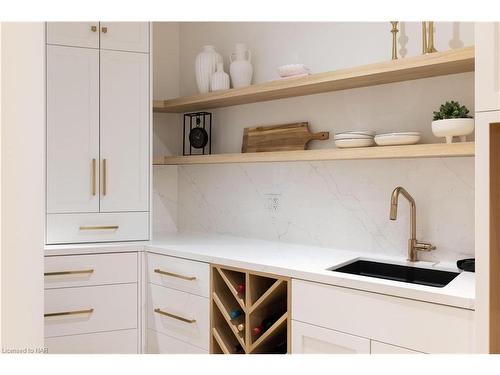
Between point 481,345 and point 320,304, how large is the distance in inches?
24.5

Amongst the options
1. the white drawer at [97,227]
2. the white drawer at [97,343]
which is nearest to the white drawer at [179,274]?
the white drawer at [97,227]

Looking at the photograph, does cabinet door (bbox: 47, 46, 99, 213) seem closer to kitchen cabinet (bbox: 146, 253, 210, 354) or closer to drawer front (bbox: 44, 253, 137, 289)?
drawer front (bbox: 44, 253, 137, 289)

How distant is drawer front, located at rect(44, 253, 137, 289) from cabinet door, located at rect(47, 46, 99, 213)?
1.00ft

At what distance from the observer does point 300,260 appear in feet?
7.02

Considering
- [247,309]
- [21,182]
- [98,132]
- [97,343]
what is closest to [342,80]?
[247,309]

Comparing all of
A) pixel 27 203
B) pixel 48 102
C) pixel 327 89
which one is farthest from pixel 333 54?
pixel 27 203

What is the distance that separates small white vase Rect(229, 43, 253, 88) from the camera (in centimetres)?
277

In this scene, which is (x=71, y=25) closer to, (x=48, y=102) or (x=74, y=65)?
(x=74, y=65)

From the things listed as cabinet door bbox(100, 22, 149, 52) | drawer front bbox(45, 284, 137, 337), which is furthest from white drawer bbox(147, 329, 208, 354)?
cabinet door bbox(100, 22, 149, 52)

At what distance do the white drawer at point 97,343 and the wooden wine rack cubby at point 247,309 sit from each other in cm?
57

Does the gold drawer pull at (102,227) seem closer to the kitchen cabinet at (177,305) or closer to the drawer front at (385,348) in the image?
the kitchen cabinet at (177,305)

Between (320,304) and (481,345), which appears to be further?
(320,304)

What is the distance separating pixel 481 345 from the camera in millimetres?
1368

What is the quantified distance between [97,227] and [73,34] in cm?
106
